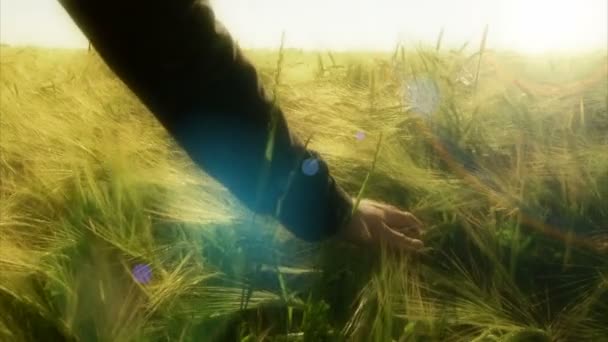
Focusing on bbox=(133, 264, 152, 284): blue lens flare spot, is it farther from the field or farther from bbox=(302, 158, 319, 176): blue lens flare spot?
bbox=(302, 158, 319, 176): blue lens flare spot

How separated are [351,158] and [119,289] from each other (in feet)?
1.34

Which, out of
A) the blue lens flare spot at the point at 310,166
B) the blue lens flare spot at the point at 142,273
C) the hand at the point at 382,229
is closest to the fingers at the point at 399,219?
the hand at the point at 382,229

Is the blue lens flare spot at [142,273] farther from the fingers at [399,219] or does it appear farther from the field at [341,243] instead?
the fingers at [399,219]

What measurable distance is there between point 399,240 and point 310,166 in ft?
0.50

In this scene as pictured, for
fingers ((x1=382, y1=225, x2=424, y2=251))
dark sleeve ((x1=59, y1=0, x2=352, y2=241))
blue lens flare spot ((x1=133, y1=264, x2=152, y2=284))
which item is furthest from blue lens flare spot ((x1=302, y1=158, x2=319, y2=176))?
blue lens flare spot ((x1=133, y1=264, x2=152, y2=284))

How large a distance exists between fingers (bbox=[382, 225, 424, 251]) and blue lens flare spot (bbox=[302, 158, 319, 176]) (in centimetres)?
12

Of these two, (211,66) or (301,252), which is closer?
(211,66)

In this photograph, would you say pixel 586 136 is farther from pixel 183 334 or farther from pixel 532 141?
pixel 183 334

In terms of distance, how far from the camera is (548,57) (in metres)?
1.39

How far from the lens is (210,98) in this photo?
0.67m

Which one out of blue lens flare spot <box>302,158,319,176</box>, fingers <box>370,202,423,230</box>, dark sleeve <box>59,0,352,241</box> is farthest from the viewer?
fingers <box>370,202,423,230</box>

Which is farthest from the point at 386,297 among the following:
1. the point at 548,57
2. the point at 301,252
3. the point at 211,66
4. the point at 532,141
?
the point at 548,57

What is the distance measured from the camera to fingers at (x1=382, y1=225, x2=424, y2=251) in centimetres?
80

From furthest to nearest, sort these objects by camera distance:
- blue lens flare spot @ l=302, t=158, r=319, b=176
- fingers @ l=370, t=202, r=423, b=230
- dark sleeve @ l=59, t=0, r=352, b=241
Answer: fingers @ l=370, t=202, r=423, b=230 < blue lens flare spot @ l=302, t=158, r=319, b=176 < dark sleeve @ l=59, t=0, r=352, b=241
